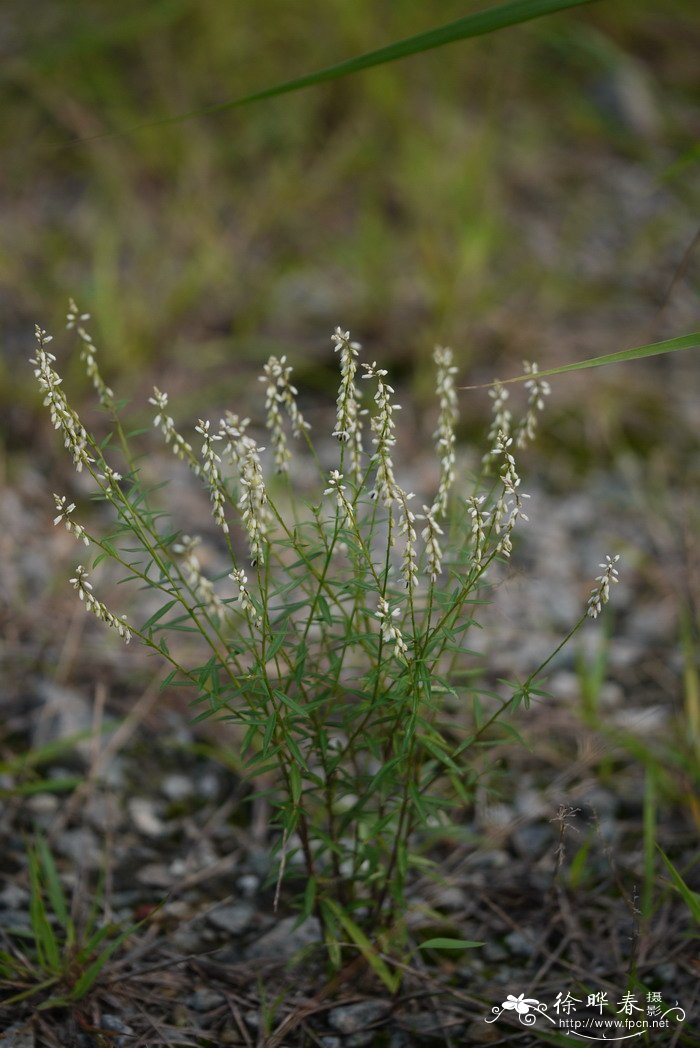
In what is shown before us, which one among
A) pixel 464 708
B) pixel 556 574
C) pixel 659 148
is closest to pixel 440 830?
pixel 464 708

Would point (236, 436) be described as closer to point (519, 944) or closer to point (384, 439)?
point (384, 439)

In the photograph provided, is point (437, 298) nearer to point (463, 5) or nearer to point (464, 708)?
point (464, 708)

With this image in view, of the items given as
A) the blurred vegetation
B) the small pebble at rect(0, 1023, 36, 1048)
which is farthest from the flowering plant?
the blurred vegetation

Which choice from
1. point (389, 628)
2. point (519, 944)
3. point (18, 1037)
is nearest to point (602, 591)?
point (389, 628)

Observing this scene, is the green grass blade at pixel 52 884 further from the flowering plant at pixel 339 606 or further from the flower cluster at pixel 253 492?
the flower cluster at pixel 253 492

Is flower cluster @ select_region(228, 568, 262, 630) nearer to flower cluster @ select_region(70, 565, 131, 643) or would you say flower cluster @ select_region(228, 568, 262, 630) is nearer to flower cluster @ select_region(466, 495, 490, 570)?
flower cluster @ select_region(70, 565, 131, 643)
